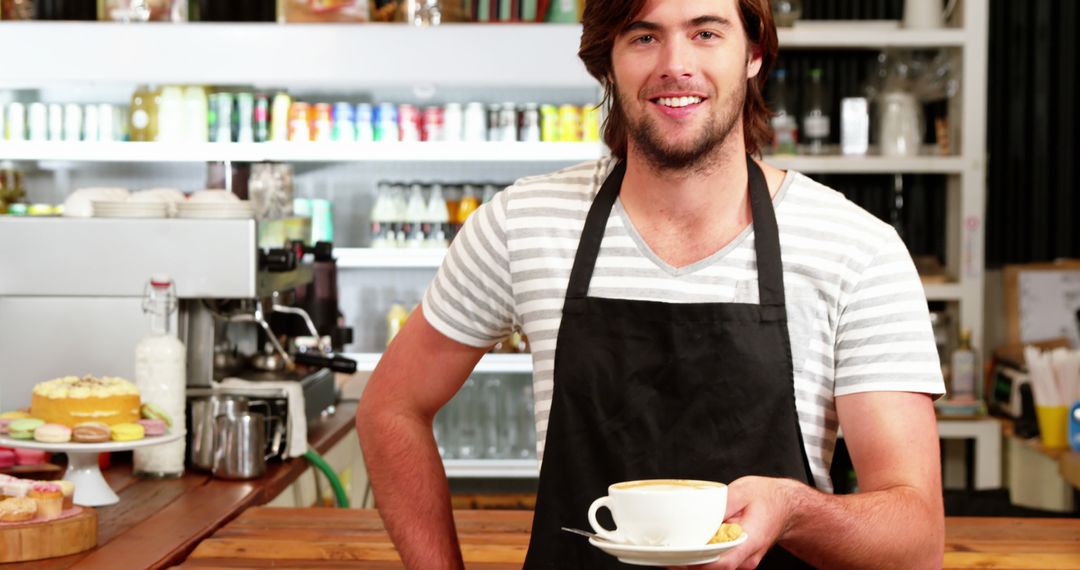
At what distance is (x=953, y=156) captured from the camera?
15.1 feet

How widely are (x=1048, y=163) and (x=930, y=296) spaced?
837 millimetres

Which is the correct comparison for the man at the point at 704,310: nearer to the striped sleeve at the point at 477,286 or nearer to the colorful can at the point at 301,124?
the striped sleeve at the point at 477,286

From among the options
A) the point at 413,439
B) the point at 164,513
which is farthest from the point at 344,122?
the point at 413,439

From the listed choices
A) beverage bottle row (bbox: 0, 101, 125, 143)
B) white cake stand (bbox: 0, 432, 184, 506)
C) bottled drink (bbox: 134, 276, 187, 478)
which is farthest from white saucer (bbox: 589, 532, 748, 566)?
beverage bottle row (bbox: 0, 101, 125, 143)

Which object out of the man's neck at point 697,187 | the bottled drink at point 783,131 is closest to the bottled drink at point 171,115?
the bottled drink at point 783,131

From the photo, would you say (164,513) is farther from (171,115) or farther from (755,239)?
(171,115)

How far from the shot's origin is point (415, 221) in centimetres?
486

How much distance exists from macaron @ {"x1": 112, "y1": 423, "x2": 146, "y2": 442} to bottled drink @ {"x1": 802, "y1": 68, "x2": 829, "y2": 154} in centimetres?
295

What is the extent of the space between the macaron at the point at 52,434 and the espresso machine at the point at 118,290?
1.69ft

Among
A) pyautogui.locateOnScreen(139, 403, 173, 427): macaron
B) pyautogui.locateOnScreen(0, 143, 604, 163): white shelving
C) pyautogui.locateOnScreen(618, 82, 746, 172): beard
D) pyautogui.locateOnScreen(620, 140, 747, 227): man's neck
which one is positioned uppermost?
pyautogui.locateOnScreen(0, 143, 604, 163): white shelving

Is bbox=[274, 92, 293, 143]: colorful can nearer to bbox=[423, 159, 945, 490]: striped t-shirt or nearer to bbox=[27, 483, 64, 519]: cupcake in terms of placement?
bbox=[27, 483, 64, 519]: cupcake

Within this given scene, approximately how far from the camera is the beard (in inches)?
59.8

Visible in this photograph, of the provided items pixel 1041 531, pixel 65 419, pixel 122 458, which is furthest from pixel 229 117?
pixel 1041 531

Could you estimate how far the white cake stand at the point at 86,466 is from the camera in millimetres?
2318
